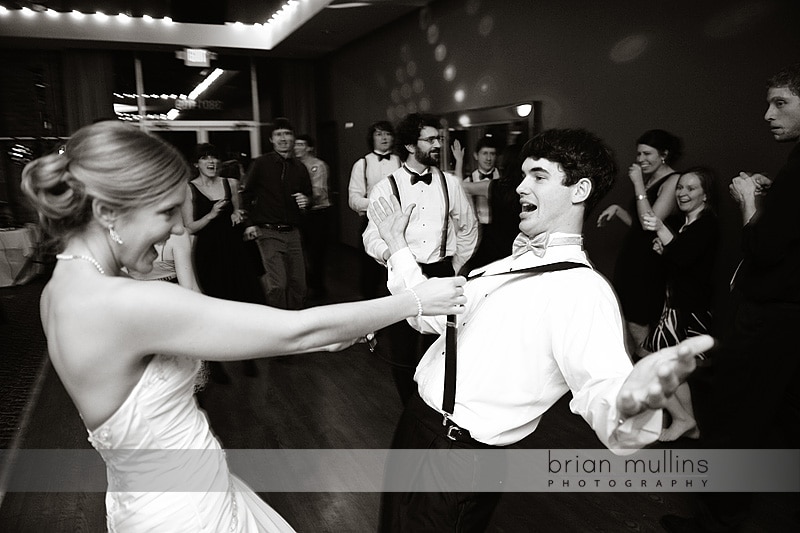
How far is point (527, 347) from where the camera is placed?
140cm

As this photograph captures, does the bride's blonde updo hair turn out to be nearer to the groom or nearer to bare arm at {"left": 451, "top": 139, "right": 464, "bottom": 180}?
the groom

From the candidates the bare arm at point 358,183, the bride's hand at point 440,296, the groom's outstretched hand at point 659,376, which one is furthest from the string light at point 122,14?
the groom's outstretched hand at point 659,376

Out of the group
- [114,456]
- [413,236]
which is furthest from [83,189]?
[413,236]

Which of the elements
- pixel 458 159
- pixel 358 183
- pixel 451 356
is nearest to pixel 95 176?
pixel 451 356

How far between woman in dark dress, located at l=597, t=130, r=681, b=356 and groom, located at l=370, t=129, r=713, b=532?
7.23 feet

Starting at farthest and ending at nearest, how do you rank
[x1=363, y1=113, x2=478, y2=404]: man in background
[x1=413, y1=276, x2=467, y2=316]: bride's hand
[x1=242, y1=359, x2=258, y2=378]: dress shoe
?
1. [x1=242, y1=359, x2=258, y2=378]: dress shoe
2. [x1=363, y1=113, x2=478, y2=404]: man in background
3. [x1=413, y1=276, x2=467, y2=316]: bride's hand

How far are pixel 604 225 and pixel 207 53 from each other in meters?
8.55

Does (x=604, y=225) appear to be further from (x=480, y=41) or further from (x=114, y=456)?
(x=114, y=456)

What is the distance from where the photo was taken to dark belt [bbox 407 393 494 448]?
4.69ft

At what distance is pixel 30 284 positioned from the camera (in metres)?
7.81

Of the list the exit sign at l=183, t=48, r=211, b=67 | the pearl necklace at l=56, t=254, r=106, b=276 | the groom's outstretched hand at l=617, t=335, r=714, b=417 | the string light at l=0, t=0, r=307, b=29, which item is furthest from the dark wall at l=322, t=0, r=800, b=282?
the exit sign at l=183, t=48, r=211, b=67

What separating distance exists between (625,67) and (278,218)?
2858mm

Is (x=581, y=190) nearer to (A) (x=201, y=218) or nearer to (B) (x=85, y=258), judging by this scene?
(B) (x=85, y=258)

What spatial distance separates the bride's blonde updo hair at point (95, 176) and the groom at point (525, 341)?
0.72 meters
